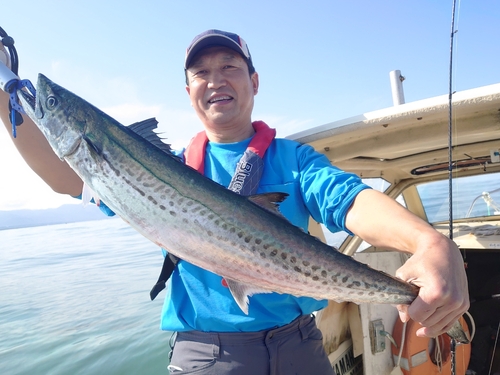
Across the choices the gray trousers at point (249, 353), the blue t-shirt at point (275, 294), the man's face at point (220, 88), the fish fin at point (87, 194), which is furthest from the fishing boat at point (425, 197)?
the fish fin at point (87, 194)

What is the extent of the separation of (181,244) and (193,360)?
0.85 m

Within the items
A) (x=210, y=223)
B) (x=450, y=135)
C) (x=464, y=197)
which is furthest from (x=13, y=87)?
(x=464, y=197)

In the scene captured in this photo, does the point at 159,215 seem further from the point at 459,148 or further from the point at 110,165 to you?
the point at 459,148

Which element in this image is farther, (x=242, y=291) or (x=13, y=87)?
(x=13, y=87)

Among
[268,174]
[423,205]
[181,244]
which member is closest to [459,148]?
[423,205]

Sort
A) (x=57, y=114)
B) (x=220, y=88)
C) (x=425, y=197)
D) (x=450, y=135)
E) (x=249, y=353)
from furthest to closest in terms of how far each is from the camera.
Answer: (x=425, y=197) < (x=450, y=135) < (x=220, y=88) < (x=57, y=114) < (x=249, y=353)

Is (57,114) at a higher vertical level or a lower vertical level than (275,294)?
higher

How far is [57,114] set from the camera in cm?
214

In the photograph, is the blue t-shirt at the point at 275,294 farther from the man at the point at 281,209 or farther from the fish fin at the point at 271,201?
the fish fin at the point at 271,201

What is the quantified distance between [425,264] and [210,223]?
40.6 inches

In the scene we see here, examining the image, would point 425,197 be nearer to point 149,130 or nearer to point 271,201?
point 271,201

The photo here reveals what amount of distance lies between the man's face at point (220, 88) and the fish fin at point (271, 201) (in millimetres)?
947

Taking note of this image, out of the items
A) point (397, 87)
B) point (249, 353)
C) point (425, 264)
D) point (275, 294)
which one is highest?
point (397, 87)

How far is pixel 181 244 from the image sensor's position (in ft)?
5.82
